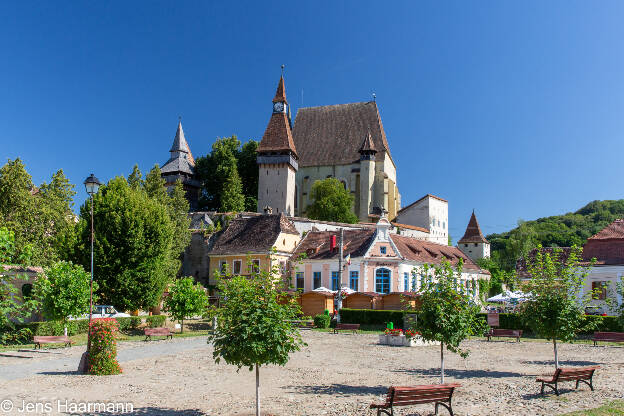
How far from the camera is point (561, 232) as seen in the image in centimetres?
10938

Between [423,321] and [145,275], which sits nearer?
[423,321]

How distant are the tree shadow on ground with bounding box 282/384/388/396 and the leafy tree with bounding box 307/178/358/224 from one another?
53.5 m

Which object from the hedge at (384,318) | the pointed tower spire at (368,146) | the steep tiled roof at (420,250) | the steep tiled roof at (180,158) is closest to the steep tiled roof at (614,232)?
the steep tiled roof at (420,250)

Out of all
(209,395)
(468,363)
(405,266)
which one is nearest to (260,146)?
(405,266)

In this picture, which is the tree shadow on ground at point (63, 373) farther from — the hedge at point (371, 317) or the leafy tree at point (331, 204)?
the leafy tree at point (331, 204)

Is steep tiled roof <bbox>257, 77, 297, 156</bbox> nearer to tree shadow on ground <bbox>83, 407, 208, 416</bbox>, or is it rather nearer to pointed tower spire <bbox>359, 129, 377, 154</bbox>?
pointed tower spire <bbox>359, 129, 377, 154</bbox>

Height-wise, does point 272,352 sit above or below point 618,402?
above

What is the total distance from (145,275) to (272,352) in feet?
83.6

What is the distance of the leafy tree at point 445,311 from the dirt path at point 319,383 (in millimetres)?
1555

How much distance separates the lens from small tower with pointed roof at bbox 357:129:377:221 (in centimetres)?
7662

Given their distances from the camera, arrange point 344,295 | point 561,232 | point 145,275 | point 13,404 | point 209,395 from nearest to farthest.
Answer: point 13,404, point 209,395, point 145,275, point 344,295, point 561,232

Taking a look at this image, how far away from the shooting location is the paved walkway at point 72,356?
17812 millimetres

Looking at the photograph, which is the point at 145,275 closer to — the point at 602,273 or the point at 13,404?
the point at 13,404

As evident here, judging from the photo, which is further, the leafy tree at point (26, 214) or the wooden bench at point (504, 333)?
the leafy tree at point (26, 214)
